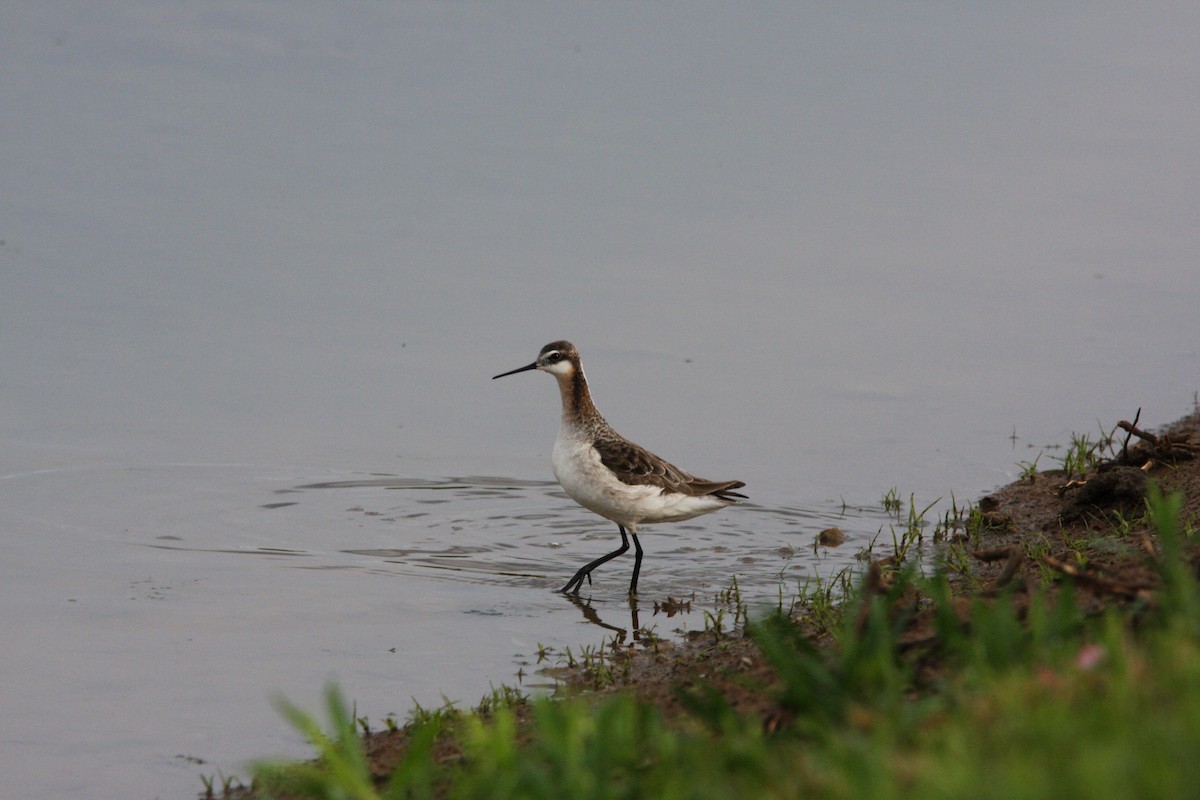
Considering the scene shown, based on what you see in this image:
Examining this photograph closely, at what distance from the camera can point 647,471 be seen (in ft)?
31.6

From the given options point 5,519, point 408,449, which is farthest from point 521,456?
point 5,519

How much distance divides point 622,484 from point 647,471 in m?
0.23

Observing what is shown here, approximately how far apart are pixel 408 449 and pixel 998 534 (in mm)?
5494

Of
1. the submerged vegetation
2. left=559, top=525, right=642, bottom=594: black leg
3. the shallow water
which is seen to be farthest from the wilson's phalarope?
the submerged vegetation

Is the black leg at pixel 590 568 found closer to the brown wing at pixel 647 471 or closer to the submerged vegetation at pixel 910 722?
the brown wing at pixel 647 471

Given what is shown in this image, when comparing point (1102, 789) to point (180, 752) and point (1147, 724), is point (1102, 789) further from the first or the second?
point (180, 752)

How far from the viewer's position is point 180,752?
6633 millimetres

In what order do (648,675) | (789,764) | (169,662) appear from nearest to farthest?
1. (789,764)
2. (648,675)
3. (169,662)

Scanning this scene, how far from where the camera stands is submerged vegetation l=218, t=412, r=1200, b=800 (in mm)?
3213

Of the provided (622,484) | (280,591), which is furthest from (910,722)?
(280,591)

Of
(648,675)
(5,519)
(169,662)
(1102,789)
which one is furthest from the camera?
(5,519)

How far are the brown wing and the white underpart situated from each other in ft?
0.14

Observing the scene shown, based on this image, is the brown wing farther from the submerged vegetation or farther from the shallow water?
the submerged vegetation

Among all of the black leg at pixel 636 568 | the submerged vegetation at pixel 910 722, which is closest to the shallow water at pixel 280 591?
the black leg at pixel 636 568
